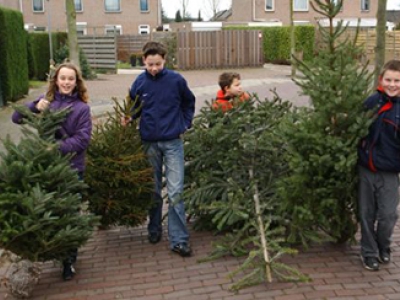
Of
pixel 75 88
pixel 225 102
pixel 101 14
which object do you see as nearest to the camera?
pixel 75 88

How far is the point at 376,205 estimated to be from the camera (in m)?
4.83

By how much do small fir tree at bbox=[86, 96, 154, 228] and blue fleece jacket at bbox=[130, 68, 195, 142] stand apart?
0.14 m

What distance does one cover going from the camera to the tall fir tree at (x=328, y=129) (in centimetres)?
459

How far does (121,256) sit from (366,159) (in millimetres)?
2394

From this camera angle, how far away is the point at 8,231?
13.7 feet

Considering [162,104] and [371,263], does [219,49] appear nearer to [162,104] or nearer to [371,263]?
[162,104]

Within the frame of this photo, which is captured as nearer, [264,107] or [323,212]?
[323,212]

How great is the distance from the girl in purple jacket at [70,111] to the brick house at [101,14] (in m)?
41.3

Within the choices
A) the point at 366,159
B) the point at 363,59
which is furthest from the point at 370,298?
the point at 363,59

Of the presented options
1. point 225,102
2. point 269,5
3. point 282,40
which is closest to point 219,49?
point 282,40

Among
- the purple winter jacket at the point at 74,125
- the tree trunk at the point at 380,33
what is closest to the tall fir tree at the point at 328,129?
the purple winter jacket at the point at 74,125

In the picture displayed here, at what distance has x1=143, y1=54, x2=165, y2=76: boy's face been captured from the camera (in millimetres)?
5238

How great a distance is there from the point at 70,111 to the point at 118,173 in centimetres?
81

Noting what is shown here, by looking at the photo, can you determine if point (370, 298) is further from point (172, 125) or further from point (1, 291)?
point (1, 291)
